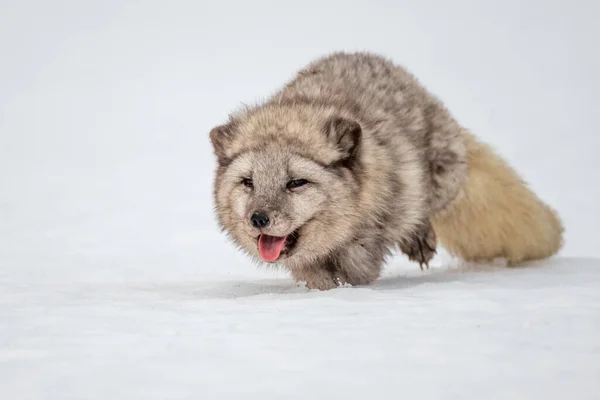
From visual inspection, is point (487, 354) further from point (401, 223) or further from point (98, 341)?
point (401, 223)

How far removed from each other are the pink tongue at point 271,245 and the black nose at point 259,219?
1.17 ft

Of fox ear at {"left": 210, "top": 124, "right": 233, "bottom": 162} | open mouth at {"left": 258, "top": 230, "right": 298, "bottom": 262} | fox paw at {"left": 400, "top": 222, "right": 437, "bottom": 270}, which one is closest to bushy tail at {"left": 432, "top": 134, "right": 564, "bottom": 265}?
fox paw at {"left": 400, "top": 222, "right": 437, "bottom": 270}

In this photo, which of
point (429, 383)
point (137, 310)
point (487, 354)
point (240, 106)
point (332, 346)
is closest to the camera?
point (429, 383)

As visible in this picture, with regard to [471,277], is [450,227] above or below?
above

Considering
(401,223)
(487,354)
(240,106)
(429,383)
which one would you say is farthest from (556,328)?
(240,106)

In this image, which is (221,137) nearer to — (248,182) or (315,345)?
(248,182)

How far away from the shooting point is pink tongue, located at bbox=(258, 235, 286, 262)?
628 cm

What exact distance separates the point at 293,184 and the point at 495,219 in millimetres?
2892

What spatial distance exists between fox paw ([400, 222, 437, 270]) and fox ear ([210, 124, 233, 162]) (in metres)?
2.08

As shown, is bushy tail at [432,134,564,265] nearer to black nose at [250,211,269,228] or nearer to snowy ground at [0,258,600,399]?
snowy ground at [0,258,600,399]

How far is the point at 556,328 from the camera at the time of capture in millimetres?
4316

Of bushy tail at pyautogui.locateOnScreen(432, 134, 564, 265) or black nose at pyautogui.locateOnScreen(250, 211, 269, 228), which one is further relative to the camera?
bushy tail at pyautogui.locateOnScreen(432, 134, 564, 265)

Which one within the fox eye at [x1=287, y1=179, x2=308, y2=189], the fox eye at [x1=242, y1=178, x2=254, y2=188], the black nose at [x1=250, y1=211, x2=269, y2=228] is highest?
the fox eye at [x1=242, y1=178, x2=254, y2=188]

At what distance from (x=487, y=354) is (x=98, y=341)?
6.95ft
